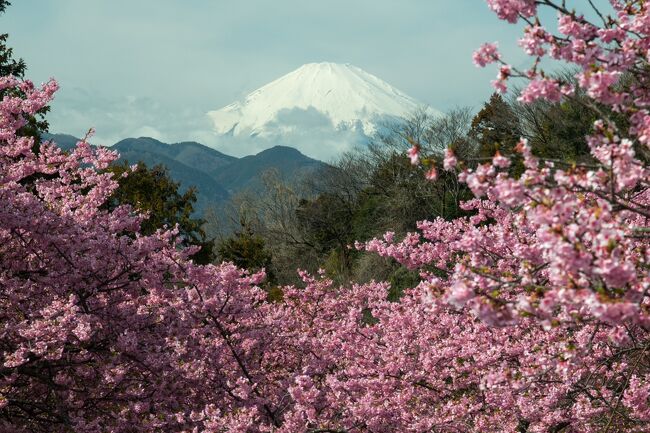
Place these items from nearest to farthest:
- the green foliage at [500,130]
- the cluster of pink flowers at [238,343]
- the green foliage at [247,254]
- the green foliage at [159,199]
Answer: the cluster of pink flowers at [238,343] < the green foliage at [159,199] < the green foliage at [500,130] < the green foliage at [247,254]

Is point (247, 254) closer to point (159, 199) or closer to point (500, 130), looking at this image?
point (159, 199)

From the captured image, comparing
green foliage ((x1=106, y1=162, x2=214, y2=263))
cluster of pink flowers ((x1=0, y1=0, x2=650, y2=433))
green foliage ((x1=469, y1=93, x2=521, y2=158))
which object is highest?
green foliage ((x1=469, y1=93, x2=521, y2=158))

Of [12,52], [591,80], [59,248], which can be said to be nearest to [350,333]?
[59,248]

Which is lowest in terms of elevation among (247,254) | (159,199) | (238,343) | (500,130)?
(238,343)

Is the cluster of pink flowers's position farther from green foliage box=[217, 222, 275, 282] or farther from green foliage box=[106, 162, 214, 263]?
green foliage box=[217, 222, 275, 282]

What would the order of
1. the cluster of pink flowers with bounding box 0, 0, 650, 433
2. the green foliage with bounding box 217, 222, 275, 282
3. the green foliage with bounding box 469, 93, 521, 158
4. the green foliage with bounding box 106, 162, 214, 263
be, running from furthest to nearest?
the green foliage with bounding box 217, 222, 275, 282 < the green foliage with bounding box 469, 93, 521, 158 < the green foliage with bounding box 106, 162, 214, 263 < the cluster of pink flowers with bounding box 0, 0, 650, 433

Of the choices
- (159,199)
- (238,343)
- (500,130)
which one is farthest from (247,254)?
(238,343)

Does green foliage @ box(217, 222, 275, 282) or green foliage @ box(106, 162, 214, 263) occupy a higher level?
green foliage @ box(106, 162, 214, 263)

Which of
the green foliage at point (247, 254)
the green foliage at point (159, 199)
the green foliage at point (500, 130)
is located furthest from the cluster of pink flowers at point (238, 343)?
the green foliage at point (247, 254)

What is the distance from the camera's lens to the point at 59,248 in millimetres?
8562

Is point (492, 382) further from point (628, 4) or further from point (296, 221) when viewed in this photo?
point (296, 221)

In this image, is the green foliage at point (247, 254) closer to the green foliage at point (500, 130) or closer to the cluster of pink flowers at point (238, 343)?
the green foliage at point (500, 130)

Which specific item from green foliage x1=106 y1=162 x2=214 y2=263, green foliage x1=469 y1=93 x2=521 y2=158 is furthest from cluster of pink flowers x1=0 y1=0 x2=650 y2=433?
green foliage x1=469 y1=93 x2=521 y2=158

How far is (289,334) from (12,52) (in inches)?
829
